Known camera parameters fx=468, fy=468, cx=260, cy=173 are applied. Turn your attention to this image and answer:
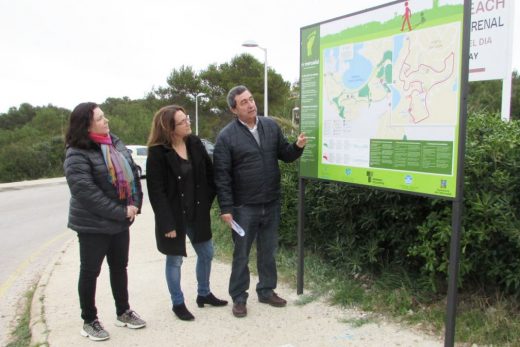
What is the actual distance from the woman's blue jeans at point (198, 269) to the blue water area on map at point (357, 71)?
5.59 feet

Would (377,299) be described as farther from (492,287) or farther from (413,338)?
(492,287)

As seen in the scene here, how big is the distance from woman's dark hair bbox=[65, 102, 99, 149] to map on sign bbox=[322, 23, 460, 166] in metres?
1.83

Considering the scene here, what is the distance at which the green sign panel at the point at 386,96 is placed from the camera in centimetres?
282

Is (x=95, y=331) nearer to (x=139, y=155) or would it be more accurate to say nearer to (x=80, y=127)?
(x=80, y=127)

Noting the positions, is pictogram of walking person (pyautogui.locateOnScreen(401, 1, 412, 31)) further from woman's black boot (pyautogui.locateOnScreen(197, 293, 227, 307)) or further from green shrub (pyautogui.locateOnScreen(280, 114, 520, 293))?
woman's black boot (pyautogui.locateOnScreen(197, 293, 227, 307))

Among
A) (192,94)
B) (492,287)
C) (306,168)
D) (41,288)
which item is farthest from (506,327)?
(192,94)

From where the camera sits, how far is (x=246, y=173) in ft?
12.2

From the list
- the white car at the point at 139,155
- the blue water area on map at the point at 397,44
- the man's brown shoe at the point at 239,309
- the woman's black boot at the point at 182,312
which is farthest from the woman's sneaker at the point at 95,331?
the white car at the point at 139,155

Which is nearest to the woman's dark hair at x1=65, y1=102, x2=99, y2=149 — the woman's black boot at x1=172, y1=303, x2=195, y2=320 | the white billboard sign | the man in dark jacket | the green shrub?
the man in dark jacket

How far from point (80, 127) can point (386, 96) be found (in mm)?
2171

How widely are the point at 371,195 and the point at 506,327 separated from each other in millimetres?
1382

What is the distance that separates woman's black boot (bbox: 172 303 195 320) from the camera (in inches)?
150

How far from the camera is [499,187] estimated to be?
3.16 metres

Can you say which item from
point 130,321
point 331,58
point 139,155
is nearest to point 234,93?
point 331,58
